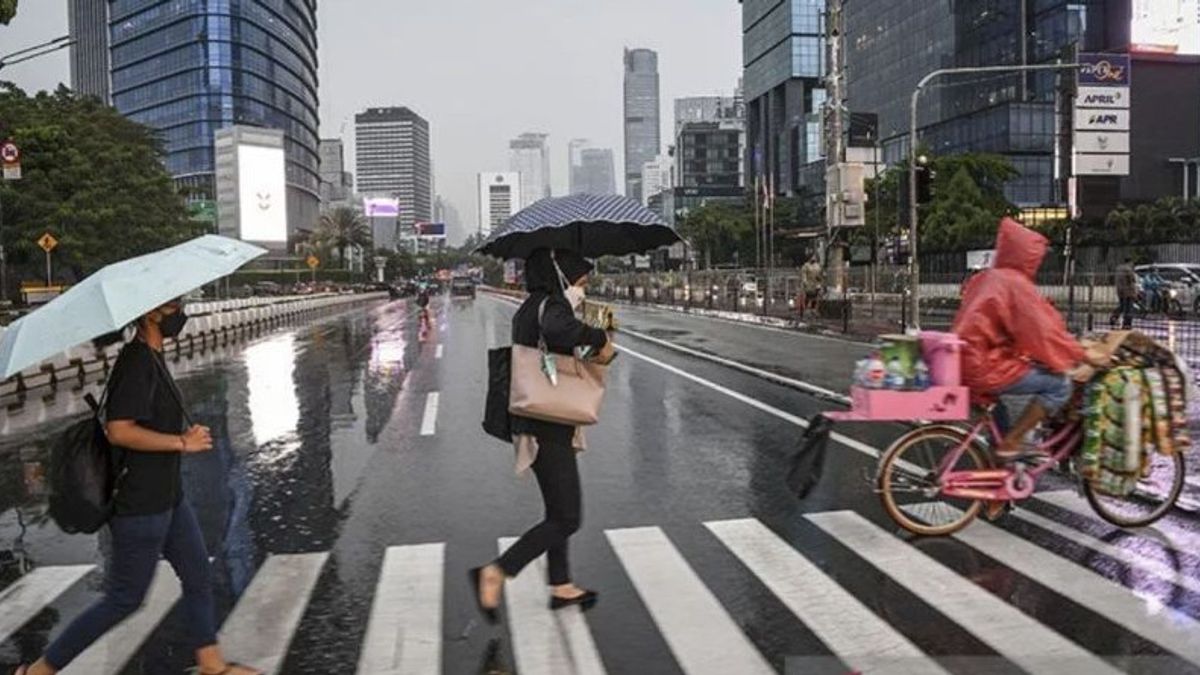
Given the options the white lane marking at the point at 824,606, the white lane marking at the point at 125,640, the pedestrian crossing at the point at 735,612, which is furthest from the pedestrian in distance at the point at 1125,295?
the white lane marking at the point at 125,640

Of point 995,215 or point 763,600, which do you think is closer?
point 763,600

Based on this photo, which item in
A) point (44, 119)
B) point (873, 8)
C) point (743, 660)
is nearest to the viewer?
point (743, 660)

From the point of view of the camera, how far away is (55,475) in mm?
4285

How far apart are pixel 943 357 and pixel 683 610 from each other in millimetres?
2438

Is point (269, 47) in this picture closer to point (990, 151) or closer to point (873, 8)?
point (873, 8)

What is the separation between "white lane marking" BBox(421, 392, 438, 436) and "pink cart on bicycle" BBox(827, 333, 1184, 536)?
248 inches

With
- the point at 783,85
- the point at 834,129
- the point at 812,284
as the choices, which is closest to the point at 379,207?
the point at 783,85

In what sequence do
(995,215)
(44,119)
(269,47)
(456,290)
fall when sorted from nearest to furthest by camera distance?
(44,119)
(995,215)
(456,290)
(269,47)

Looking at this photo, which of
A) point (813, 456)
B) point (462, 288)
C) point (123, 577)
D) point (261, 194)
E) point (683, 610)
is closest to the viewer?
point (123, 577)

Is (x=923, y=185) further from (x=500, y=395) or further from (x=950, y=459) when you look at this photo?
(x=500, y=395)

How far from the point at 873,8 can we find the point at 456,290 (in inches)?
2399

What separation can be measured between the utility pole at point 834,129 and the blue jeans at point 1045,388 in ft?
77.1

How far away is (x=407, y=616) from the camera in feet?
18.1

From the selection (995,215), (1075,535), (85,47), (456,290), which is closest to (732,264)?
(456,290)
